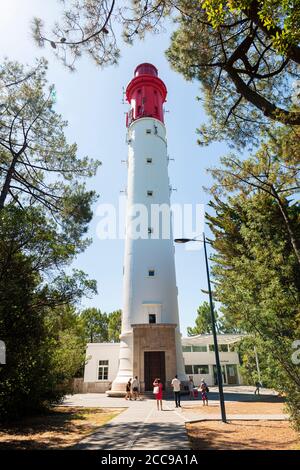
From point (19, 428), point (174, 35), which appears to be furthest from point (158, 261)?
point (174, 35)

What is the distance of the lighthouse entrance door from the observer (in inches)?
890

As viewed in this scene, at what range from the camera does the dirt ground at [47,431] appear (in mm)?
8820

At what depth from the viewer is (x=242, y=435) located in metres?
9.62

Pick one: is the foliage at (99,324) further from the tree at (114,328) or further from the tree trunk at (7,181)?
the tree trunk at (7,181)

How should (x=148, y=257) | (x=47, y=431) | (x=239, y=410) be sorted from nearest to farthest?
(x=47, y=431) < (x=239, y=410) < (x=148, y=257)

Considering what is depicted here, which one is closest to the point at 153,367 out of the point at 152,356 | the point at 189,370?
the point at 152,356

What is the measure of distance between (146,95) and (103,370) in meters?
30.5

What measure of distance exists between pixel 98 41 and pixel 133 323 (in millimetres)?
20118

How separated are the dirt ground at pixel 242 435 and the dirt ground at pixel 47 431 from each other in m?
3.68

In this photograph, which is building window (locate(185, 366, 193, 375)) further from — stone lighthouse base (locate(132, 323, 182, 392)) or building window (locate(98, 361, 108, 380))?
stone lighthouse base (locate(132, 323, 182, 392))

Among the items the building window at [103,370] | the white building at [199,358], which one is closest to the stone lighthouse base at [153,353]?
the white building at [199,358]

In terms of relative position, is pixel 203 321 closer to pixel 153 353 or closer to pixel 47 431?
pixel 153 353

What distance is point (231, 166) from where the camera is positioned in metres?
15.2

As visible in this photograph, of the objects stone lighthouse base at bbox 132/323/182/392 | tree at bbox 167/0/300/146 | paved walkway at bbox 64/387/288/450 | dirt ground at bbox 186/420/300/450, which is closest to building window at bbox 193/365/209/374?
stone lighthouse base at bbox 132/323/182/392
